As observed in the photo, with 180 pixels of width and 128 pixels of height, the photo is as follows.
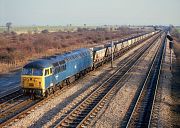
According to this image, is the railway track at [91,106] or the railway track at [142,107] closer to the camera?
the railway track at [91,106]

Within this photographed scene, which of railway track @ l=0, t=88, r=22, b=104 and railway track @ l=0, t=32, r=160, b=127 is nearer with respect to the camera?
railway track @ l=0, t=32, r=160, b=127

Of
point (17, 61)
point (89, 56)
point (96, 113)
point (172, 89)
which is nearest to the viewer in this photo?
point (96, 113)

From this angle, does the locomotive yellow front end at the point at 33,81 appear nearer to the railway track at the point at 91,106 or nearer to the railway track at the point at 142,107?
the railway track at the point at 91,106

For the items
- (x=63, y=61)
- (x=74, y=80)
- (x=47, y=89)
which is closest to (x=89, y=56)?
(x=74, y=80)

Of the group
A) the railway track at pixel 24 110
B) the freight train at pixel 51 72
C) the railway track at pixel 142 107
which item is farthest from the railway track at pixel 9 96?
the railway track at pixel 142 107

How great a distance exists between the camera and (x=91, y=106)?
2119 centimetres

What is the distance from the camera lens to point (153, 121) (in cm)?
1809

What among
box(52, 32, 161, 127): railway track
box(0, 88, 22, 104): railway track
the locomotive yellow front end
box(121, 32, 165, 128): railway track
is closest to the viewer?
box(52, 32, 161, 127): railway track

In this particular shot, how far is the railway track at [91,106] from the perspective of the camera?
17.3 m

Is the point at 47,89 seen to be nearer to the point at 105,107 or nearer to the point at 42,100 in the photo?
the point at 42,100

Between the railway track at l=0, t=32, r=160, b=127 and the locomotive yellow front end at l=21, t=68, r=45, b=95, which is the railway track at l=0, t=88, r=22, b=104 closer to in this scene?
the railway track at l=0, t=32, r=160, b=127

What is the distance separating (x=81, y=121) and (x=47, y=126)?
77.7 inches

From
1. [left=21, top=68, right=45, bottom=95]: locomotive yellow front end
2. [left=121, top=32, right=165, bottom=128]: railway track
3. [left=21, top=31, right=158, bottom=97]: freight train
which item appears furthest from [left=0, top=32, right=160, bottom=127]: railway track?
[left=121, top=32, right=165, bottom=128]: railway track

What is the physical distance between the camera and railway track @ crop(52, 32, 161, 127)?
17.3 m
